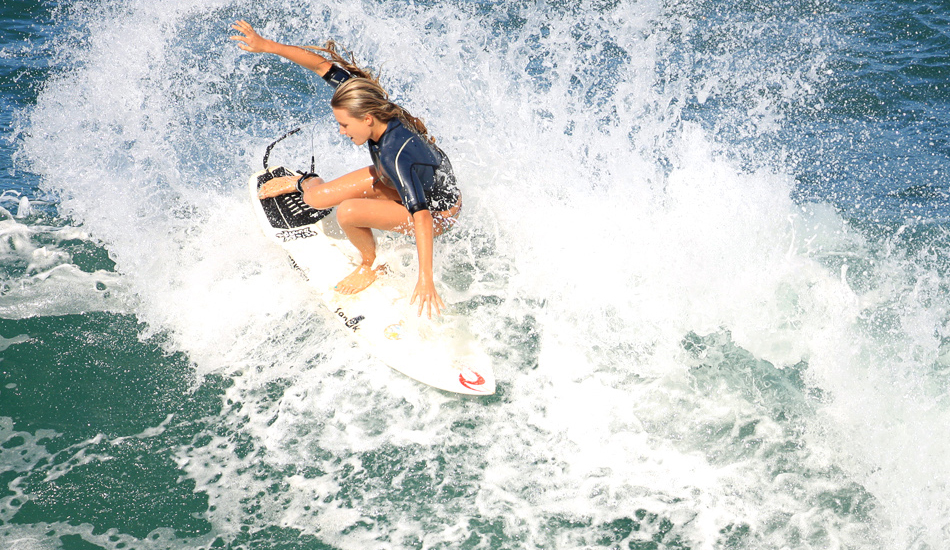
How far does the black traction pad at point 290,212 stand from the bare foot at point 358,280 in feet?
2.55

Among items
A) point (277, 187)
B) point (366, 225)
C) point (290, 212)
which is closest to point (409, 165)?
point (366, 225)

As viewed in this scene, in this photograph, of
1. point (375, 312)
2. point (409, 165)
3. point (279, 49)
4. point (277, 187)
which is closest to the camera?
point (409, 165)

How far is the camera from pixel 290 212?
5.70 m

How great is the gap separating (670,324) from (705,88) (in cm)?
417

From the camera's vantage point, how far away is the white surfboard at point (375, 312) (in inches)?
182

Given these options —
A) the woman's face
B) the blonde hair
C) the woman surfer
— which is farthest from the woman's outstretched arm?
the woman's face

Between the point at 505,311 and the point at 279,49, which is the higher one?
the point at 279,49

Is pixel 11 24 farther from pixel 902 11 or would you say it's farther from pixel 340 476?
pixel 902 11

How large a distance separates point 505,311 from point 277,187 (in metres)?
2.38

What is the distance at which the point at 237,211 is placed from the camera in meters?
5.99

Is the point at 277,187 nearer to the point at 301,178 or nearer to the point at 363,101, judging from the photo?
the point at 301,178

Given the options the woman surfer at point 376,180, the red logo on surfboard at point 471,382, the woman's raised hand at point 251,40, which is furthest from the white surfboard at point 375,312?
the woman's raised hand at point 251,40

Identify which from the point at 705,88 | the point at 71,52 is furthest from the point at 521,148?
the point at 71,52

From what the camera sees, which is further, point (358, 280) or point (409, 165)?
point (358, 280)
